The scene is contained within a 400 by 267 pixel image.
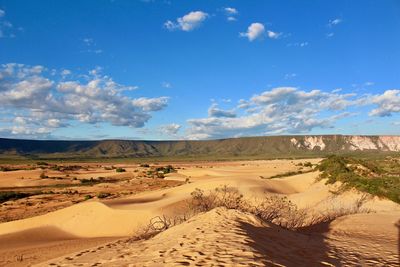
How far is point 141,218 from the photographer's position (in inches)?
689

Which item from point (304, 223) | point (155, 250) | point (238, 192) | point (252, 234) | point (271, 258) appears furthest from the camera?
point (238, 192)

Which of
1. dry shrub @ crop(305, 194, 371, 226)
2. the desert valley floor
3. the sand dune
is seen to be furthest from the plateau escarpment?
the sand dune

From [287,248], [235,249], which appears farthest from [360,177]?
[235,249]

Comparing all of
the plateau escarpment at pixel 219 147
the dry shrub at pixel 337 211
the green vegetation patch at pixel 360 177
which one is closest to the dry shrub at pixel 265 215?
the dry shrub at pixel 337 211

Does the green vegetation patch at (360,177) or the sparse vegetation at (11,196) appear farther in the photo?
the sparse vegetation at (11,196)

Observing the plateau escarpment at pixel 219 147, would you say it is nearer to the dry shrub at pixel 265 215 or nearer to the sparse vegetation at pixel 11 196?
the sparse vegetation at pixel 11 196

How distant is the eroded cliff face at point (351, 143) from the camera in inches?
6353

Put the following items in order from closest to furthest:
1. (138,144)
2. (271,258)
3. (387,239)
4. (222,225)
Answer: (271,258), (222,225), (387,239), (138,144)

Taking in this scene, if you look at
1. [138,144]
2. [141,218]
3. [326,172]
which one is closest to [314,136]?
[138,144]

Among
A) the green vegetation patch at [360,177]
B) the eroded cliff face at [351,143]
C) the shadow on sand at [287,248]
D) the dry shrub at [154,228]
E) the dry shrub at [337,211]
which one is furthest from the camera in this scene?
the eroded cliff face at [351,143]

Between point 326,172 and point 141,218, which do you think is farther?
point 326,172

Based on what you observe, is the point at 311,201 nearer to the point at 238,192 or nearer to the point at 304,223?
the point at 238,192

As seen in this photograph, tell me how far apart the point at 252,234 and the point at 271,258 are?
187 centimetres

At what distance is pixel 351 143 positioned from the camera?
165250mm
